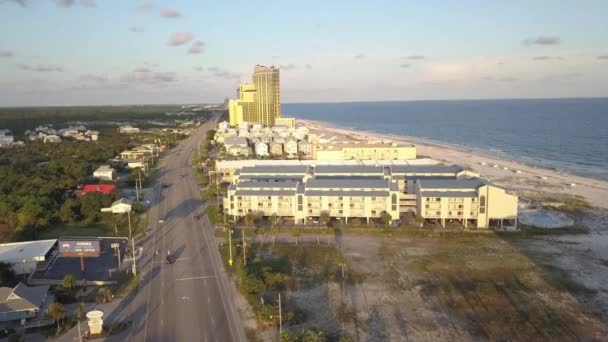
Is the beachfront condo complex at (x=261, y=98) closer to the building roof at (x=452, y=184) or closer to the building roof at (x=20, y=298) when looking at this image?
the building roof at (x=452, y=184)

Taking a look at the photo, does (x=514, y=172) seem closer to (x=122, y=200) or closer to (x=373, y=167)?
(x=373, y=167)

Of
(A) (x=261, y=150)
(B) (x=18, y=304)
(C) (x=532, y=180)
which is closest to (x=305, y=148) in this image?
(A) (x=261, y=150)

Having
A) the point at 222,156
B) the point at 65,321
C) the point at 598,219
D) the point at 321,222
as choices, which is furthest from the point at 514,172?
the point at 65,321

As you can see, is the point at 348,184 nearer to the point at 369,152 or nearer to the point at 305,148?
the point at 369,152

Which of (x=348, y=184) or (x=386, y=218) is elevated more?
(x=348, y=184)

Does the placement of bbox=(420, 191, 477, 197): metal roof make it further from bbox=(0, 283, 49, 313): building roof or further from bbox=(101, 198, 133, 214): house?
bbox=(0, 283, 49, 313): building roof

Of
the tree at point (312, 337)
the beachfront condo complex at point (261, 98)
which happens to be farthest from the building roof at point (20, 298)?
the beachfront condo complex at point (261, 98)
